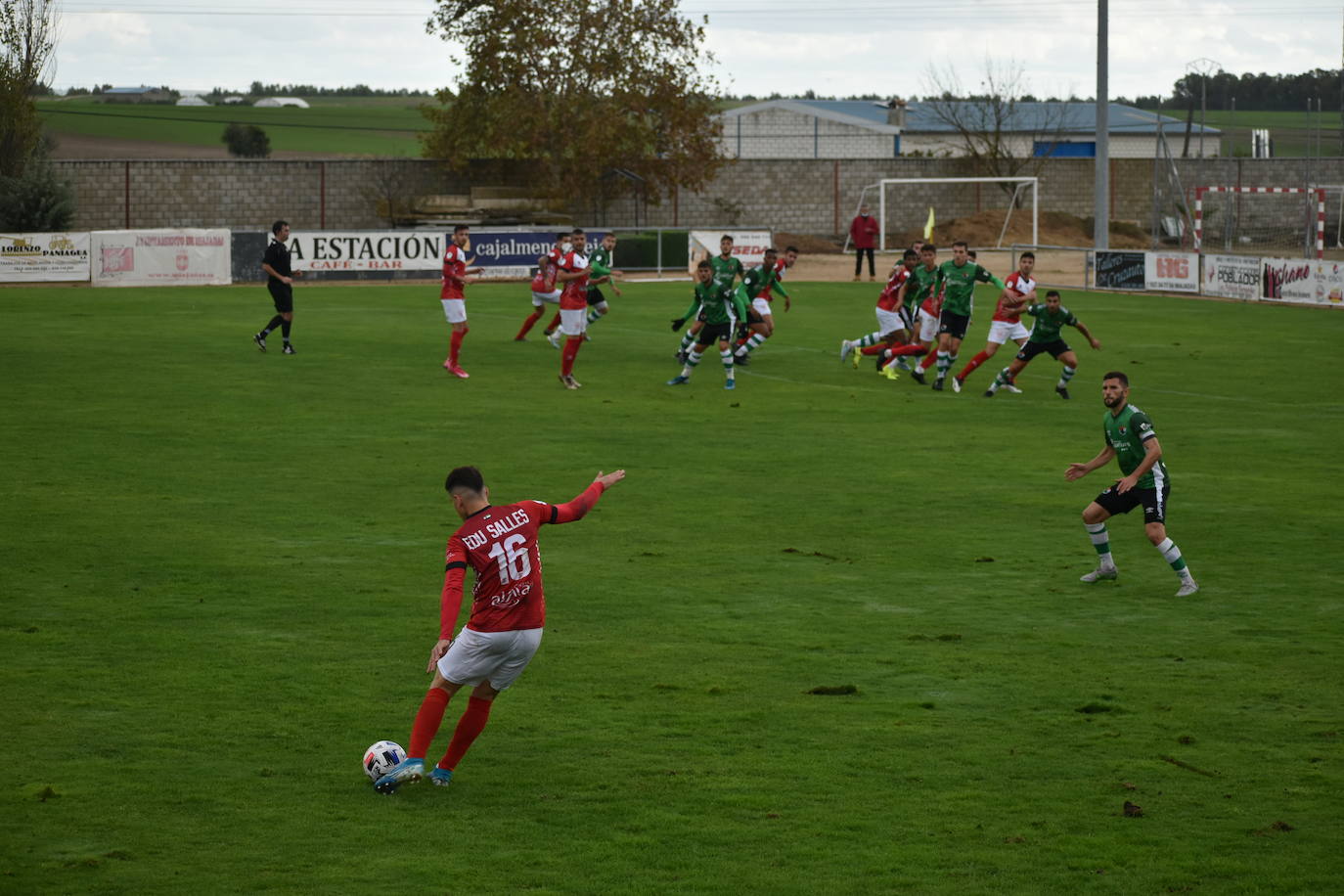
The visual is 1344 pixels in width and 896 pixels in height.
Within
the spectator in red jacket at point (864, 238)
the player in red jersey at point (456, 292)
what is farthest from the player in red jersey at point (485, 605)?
the spectator in red jacket at point (864, 238)

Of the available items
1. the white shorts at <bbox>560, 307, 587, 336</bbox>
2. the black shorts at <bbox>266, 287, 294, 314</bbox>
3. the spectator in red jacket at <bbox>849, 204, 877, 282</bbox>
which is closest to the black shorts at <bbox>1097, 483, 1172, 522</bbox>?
the white shorts at <bbox>560, 307, 587, 336</bbox>

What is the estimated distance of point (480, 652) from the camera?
842cm

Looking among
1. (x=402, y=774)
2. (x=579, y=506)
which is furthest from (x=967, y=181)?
(x=402, y=774)

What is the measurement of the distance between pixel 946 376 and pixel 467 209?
110 feet

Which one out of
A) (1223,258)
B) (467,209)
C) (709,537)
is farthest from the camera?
(467,209)

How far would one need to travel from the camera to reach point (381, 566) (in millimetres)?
13766

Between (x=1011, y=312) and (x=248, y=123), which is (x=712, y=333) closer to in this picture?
(x=1011, y=312)

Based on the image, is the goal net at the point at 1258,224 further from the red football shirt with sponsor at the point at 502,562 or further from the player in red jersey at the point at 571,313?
the red football shirt with sponsor at the point at 502,562

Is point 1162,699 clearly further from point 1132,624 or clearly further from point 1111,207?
point 1111,207

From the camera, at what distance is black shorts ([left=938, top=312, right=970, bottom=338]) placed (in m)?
24.4

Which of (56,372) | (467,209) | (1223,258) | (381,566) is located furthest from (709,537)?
(467,209)

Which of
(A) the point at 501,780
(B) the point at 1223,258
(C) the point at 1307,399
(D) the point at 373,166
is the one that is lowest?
(A) the point at 501,780

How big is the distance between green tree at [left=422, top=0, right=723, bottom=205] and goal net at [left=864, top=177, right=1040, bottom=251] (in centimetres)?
941

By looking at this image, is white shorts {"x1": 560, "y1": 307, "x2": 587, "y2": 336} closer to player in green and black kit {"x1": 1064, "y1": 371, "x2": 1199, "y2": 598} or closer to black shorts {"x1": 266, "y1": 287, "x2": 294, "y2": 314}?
black shorts {"x1": 266, "y1": 287, "x2": 294, "y2": 314}
